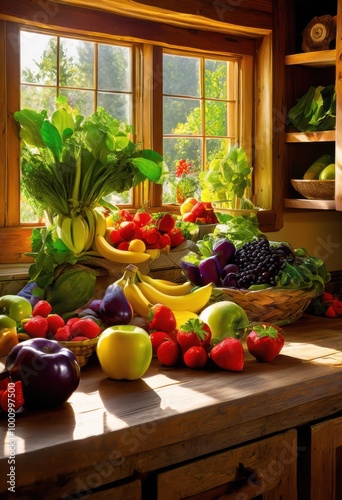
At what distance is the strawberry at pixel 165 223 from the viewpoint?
2.63 meters

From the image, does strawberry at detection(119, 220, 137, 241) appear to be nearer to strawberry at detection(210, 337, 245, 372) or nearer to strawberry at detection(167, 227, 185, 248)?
strawberry at detection(167, 227, 185, 248)

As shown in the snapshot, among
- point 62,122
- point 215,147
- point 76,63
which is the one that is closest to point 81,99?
point 76,63

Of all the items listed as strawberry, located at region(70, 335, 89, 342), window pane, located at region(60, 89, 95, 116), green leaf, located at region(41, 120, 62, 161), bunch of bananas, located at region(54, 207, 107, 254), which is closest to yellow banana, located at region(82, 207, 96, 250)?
bunch of bananas, located at region(54, 207, 107, 254)

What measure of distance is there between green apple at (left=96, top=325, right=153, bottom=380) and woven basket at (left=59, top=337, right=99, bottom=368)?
7 centimetres

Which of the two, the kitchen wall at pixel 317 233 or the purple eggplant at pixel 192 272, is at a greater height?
the kitchen wall at pixel 317 233

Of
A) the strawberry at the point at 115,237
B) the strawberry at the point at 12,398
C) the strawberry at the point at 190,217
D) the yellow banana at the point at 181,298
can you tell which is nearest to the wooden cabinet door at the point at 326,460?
the yellow banana at the point at 181,298

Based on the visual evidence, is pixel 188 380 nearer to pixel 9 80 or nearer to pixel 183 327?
pixel 183 327

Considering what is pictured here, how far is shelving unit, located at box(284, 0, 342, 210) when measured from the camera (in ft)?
9.95

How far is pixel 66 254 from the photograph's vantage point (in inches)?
93.5

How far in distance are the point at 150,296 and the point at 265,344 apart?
485mm

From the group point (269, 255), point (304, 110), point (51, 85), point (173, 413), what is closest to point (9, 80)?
point (51, 85)

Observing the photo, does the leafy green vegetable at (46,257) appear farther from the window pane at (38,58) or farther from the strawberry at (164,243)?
the window pane at (38,58)

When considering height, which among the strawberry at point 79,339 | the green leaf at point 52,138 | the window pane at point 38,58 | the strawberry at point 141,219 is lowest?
the strawberry at point 79,339

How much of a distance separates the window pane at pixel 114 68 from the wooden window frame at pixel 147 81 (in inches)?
2.6
